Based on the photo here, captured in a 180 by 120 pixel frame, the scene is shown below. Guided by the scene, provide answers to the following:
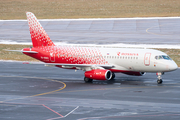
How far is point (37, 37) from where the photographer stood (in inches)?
2051

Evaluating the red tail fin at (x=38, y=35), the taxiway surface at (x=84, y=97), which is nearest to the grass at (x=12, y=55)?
the taxiway surface at (x=84, y=97)

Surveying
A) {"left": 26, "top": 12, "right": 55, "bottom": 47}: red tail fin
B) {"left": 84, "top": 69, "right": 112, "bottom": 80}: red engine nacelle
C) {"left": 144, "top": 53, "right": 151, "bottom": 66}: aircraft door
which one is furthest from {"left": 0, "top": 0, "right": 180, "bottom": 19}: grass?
{"left": 84, "top": 69, "right": 112, "bottom": 80}: red engine nacelle

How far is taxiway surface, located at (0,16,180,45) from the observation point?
8425 centimetres

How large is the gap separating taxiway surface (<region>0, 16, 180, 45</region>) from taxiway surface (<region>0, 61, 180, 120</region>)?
102 feet

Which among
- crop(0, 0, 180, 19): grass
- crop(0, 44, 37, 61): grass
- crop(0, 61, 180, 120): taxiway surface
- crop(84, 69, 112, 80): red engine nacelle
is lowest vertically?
crop(0, 61, 180, 120): taxiway surface

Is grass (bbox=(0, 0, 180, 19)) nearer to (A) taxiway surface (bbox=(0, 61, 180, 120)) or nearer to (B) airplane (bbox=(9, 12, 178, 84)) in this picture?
(B) airplane (bbox=(9, 12, 178, 84))

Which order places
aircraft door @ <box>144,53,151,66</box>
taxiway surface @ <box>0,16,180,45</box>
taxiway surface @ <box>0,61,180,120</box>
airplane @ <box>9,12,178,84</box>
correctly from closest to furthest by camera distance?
taxiway surface @ <box>0,61,180,120</box> < airplane @ <box>9,12,178,84</box> < aircraft door @ <box>144,53,151,66</box> < taxiway surface @ <box>0,16,180,45</box>

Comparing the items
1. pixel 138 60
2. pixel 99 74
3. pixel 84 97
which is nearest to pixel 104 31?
pixel 138 60

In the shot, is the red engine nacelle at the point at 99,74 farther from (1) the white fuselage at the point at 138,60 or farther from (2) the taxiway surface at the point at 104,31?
(2) the taxiway surface at the point at 104,31

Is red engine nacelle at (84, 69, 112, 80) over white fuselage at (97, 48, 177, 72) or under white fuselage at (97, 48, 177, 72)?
under

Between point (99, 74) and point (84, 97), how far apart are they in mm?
8645

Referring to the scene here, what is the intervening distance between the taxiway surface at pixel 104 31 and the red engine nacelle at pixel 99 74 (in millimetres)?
→ 36367

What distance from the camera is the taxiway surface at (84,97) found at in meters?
29.2

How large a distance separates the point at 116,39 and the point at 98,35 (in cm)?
682
